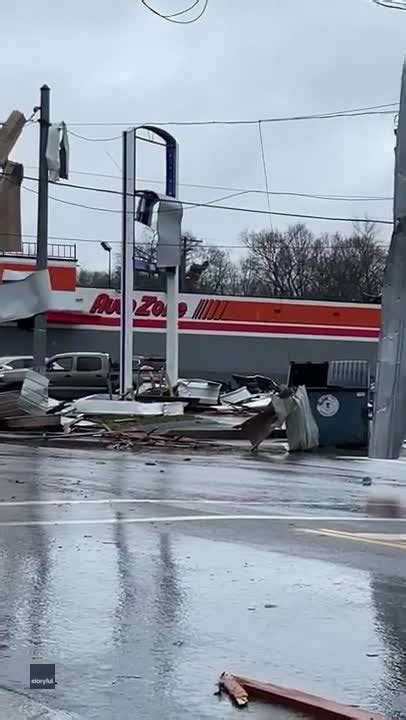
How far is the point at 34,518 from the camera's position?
12328 millimetres

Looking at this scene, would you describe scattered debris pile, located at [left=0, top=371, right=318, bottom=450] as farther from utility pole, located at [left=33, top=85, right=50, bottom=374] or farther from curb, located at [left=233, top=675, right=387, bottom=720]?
curb, located at [left=233, top=675, right=387, bottom=720]

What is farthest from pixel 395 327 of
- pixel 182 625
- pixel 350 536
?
pixel 182 625

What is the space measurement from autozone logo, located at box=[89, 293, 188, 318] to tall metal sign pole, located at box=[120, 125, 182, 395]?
52.5 feet

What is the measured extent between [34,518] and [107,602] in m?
4.41

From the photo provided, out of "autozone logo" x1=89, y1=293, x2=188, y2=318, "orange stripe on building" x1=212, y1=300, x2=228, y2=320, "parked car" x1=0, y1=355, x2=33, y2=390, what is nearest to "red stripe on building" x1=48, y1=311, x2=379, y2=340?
"autozone logo" x1=89, y1=293, x2=188, y2=318

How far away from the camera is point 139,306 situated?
178 ft

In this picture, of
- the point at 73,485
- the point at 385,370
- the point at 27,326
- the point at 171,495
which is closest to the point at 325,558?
the point at 171,495

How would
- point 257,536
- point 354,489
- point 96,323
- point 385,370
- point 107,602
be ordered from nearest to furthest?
point 107,602
point 257,536
point 354,489
point 385,370
point 96,323

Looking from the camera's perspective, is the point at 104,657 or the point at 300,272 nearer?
the point at 104,657

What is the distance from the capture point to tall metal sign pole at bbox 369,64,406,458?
70.1 ft

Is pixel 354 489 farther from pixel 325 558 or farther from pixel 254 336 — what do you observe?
pixel 254 336

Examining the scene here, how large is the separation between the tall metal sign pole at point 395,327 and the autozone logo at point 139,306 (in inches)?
1246

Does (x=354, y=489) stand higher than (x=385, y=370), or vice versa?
(x=385, y=370)

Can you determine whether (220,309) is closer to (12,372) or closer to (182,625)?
(12,372)
